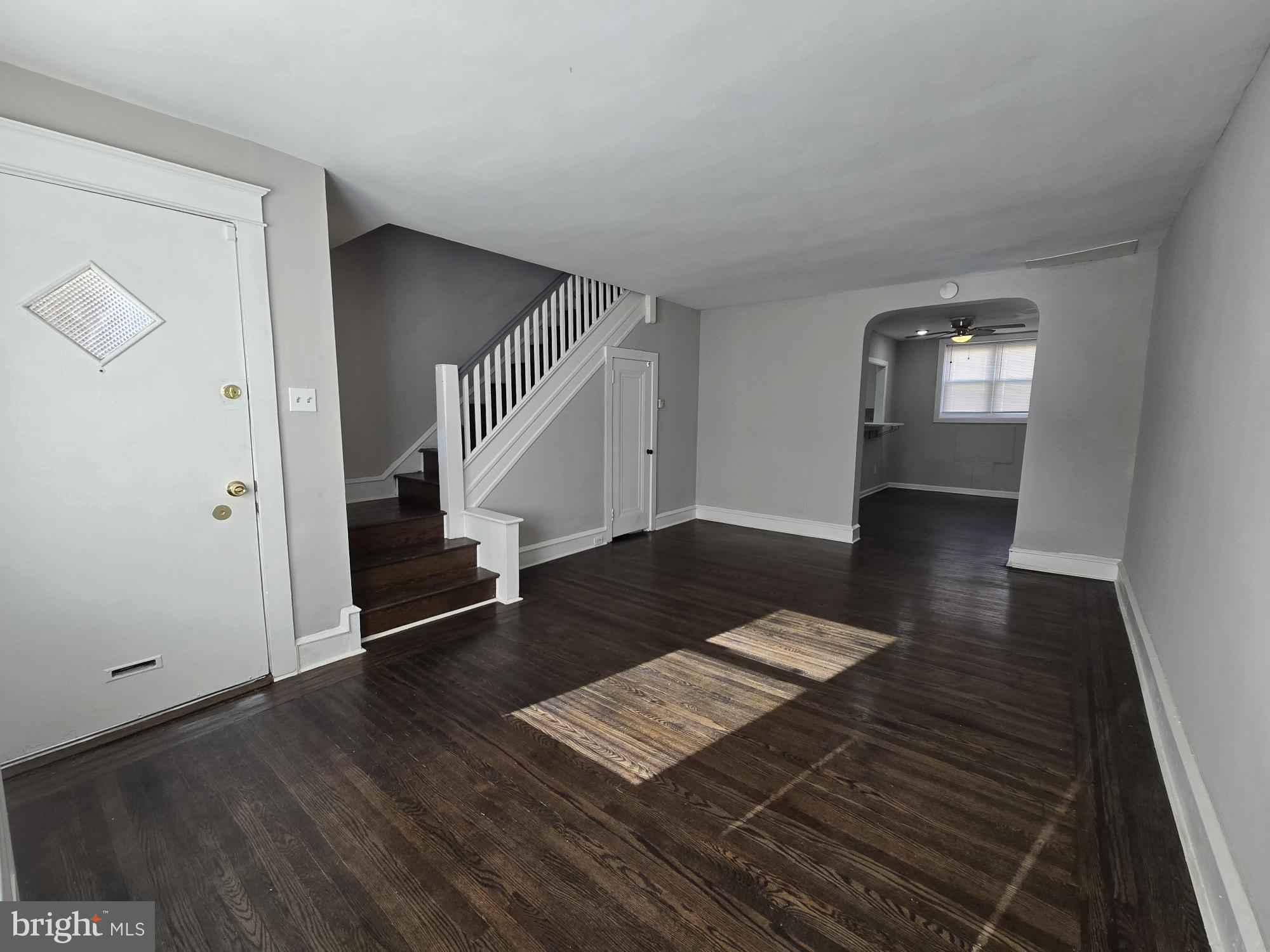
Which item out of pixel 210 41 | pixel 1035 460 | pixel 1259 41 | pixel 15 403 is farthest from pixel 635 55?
pixel 1035 460

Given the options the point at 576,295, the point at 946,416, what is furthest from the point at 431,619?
the point at 946,416

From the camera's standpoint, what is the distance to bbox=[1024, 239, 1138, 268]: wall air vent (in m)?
3.86

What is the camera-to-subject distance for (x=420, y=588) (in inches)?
143

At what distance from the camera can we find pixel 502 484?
4.58 meters

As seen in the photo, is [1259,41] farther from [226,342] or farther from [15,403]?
[15,403]

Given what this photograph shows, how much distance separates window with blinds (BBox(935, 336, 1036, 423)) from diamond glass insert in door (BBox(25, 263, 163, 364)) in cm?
995

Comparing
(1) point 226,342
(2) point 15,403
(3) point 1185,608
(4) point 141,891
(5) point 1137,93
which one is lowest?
(4) point 141,891

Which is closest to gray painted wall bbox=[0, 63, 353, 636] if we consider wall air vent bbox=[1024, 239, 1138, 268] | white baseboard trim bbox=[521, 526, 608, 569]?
white baseboard trim bbox=[521, 526, 608, 569]

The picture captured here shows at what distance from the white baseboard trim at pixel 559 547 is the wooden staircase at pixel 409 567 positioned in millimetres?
823

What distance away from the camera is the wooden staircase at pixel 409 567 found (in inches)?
134

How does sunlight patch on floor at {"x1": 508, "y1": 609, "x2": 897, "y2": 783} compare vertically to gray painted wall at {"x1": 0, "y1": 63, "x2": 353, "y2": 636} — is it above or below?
below

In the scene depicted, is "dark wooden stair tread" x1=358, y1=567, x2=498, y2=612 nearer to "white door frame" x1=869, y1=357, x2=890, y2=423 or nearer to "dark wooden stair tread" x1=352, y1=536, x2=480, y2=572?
"dark wooden stair tread" x1=352, y1=536, x2=480, y2=572

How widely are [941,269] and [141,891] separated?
577cm

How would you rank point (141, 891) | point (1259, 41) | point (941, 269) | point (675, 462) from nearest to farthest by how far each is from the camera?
point (141, 891) < point (1259, 41) < point (941, 269) < point (675, 462)
